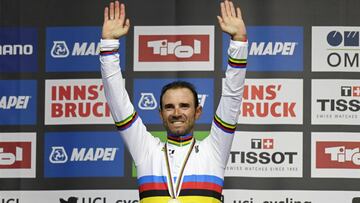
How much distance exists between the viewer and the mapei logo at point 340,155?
438 cm

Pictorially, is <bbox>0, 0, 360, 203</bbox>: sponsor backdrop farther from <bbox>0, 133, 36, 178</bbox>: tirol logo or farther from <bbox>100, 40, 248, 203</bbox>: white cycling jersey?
<bbox>100, 40, 248, 203</bbox>: white cycling jersey

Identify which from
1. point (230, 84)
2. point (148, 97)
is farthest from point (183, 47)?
point (230, 84)

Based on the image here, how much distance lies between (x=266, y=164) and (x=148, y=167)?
150 cm

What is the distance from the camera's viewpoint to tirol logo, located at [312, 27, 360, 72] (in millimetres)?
4395

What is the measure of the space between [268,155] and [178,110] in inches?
59.3

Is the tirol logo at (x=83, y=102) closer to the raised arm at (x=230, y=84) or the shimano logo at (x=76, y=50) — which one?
the shimano logo at (x=76, y=50)

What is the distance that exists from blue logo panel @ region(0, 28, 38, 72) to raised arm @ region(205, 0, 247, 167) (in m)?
1.76

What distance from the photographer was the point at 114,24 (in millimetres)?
3012

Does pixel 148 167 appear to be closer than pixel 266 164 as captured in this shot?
Yes

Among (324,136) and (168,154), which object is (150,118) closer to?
(324,136)

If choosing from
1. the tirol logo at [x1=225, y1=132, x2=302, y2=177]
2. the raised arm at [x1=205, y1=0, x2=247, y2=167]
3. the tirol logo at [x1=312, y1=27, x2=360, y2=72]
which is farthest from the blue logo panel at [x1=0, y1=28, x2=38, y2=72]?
the raised arm at [x1=205, y1=0, x2=247, y2=167]

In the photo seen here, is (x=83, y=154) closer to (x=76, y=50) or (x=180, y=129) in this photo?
(x=76, y=50)

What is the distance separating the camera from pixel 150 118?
14.6ft

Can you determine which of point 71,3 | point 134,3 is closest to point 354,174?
point 134,3
